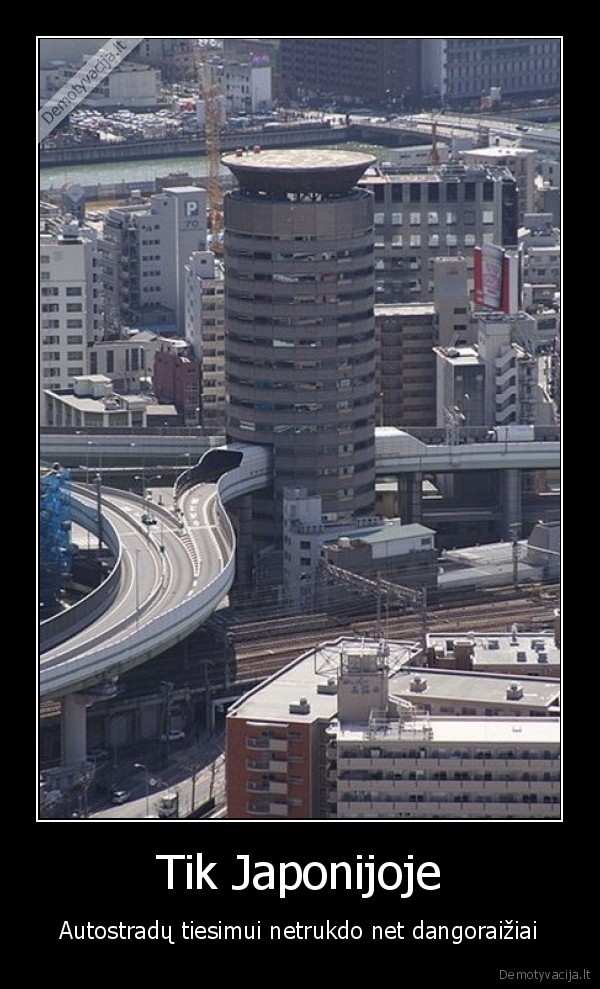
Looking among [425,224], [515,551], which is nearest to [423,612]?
[515,551]

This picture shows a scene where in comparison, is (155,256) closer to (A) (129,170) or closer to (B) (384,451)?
(B) (384,451)

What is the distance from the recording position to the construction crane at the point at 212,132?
29.9m

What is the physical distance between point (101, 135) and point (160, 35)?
3075 cm

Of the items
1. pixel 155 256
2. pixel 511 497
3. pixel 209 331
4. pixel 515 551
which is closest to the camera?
pixel 515 551

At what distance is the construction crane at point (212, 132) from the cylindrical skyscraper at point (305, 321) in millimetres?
6667

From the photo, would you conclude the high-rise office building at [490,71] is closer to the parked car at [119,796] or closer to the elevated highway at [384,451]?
the elevated highway at [384,451]

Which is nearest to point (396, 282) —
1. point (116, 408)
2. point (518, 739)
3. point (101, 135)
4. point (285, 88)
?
point (116, 408)

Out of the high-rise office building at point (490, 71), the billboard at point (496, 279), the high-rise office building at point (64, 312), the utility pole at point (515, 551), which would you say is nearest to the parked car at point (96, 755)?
the utility pole at point (515, 551)

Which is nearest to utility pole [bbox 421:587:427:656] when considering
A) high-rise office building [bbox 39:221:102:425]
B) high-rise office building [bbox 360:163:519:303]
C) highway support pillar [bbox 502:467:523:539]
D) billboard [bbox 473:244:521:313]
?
highway support pillar [bbox 502:467:523:539]

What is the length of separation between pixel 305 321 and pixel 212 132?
14988 mm

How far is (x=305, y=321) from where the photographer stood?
20.4m

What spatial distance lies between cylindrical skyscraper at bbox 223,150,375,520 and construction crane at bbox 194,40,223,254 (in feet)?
21.9

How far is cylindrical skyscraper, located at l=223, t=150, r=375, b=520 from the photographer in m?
20.3

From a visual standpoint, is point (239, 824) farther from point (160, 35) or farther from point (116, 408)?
point (116, 408)
